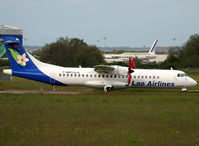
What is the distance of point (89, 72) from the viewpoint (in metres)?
27.1

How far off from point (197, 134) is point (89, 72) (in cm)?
1554

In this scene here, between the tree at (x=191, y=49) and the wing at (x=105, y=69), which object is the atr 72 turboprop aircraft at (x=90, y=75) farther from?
the tree at (x=191, y=49)

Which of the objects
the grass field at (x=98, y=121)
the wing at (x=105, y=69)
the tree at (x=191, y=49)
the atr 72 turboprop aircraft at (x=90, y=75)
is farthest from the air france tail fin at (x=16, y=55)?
the tree at (x=191, y=49)

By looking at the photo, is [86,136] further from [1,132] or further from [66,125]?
[1,132]

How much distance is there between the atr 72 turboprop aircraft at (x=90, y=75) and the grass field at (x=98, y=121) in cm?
471

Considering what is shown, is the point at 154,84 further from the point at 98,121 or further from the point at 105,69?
the point at 98,121

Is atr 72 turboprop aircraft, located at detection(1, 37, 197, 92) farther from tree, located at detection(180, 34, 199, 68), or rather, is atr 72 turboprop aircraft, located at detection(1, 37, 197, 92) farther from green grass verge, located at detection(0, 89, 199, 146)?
tree, located at detection(180, 34, 199, 68)

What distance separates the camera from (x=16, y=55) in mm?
26031

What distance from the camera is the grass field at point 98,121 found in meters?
11.5

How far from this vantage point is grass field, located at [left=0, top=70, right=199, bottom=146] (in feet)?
37.7

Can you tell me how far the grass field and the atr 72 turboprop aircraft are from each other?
471cm

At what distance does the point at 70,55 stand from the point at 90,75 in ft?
117

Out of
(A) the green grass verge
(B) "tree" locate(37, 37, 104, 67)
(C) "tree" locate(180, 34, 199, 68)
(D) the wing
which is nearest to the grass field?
(A) the green grass verge

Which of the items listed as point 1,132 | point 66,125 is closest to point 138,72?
point 66,125
